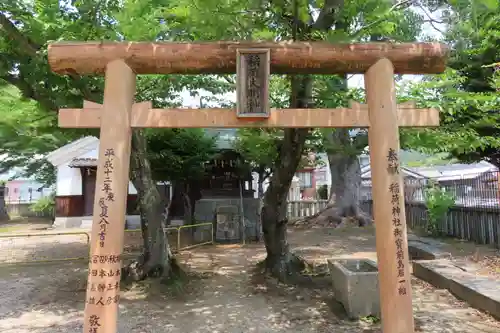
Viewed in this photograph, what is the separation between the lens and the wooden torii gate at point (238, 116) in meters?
4.29

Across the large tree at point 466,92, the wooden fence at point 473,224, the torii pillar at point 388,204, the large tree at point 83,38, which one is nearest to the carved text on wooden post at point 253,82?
the torii pillar at point 388,204

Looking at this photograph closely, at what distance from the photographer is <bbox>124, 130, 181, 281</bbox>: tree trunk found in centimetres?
846

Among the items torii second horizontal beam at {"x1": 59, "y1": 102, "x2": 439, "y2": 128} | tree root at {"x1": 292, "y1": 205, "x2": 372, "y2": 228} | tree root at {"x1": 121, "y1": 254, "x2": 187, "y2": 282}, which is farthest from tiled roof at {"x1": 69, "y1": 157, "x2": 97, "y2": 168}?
torii second horizontal beam at {"x1": 59, "y1": 102, "x2": 439, "y2": 128}

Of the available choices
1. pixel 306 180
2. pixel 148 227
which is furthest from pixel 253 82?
pixel 306 180

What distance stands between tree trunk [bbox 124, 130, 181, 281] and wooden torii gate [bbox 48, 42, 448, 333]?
3.88 m

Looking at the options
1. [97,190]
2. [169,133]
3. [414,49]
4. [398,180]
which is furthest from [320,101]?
[169,133]

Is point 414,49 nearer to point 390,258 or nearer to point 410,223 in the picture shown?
point 390,258

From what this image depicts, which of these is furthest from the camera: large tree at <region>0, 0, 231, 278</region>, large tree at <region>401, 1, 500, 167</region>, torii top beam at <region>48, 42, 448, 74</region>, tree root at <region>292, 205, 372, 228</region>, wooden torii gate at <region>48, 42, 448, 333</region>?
tree root at <region>292, 205, 372, 228</region>

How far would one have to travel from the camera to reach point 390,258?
4402 mm

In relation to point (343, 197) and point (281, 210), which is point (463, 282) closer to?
point (281, 210)

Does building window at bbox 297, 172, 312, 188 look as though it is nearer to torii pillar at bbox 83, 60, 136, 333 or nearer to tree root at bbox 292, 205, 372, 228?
tree root at bbox 292, 205, 372, 228

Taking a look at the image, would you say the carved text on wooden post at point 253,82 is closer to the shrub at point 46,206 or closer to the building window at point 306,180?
the shrub at point 46,206

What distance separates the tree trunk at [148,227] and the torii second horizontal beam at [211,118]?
3.86 m

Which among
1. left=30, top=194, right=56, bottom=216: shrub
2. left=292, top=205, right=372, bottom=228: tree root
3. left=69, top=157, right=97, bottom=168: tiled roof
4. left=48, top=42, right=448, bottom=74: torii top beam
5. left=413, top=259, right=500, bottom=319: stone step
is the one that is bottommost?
left=413, top=259, right=500, bottom=319: stone step
